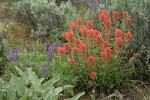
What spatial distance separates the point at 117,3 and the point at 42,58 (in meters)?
1.47

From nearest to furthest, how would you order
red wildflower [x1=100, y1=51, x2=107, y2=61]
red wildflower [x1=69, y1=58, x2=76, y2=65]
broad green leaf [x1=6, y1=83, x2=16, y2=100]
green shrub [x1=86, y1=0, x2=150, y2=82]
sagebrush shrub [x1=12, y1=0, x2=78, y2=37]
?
broad green leaf [x1=6, y1=83, x2=16, y2=100] < red wildflower [x1=100, y1=51, x2=107, y2=61] < red wildflower [x1=69, y1=58, x2=76, y2=65] < green shrub [x1=86, y1=0, x2=150, y2=82] < sagebrush shrub [x1=12, y1=0, x2=78, y2=37]

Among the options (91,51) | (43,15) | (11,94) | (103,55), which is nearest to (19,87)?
(11,94)

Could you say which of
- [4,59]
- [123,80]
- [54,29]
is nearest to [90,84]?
[123,80]

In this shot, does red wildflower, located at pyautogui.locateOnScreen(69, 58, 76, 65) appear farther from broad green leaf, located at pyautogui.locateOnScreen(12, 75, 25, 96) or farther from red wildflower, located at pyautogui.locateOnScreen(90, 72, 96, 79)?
broad green leaf, located at pyautogui.locateOnScreen(12, 75, 25, 96)

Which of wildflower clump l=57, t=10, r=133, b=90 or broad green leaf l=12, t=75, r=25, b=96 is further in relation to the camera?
wildflower clump l=57, t=10, r=133, b=90

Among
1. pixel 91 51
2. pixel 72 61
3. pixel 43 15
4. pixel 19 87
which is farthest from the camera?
pixel 43 15

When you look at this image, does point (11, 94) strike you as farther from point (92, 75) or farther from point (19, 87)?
point (92, 75)

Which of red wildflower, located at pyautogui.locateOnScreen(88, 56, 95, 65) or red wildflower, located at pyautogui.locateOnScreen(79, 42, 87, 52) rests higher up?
red wildflower, located at pyautogui.locateOnScreen(79, 42, 87, 52)

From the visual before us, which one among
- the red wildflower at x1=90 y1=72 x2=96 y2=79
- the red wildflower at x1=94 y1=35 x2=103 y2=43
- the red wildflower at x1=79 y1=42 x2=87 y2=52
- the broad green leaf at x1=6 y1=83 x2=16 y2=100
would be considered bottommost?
the red wildflower at x1=90 y1=72 x2=96 y2=79

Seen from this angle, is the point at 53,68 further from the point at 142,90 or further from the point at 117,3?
the point at 117,3

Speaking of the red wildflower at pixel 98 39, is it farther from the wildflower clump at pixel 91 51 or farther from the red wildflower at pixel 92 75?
the red wildflower at pixel 92 75

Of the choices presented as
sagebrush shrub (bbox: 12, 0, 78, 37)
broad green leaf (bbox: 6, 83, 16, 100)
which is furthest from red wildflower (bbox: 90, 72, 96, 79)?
sagebrush shrub (bbox: 12, 0, 78, 37)

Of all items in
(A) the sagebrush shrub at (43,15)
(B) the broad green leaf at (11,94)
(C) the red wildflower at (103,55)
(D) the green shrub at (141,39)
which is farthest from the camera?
(A) the sagebrush shrub at (43,15)

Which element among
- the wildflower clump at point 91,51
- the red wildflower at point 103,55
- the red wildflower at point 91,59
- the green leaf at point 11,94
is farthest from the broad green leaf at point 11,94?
the red wildflower at point 103,55
